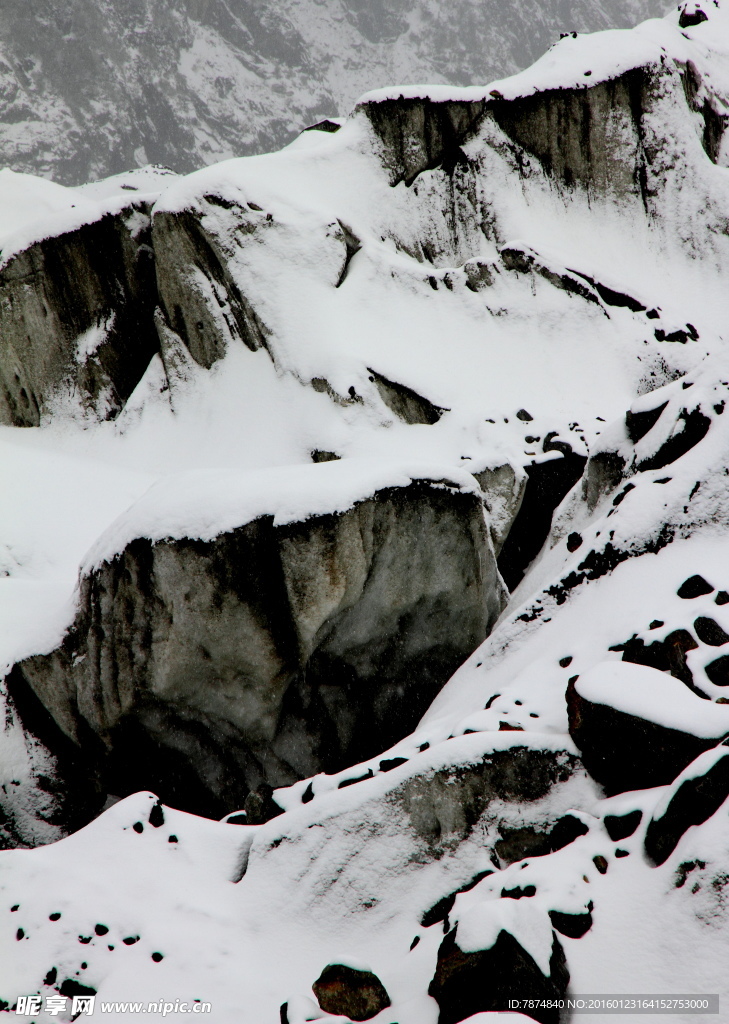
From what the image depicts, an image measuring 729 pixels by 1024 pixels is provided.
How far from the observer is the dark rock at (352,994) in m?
4.80

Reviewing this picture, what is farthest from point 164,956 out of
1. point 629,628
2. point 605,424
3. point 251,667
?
point 605,424

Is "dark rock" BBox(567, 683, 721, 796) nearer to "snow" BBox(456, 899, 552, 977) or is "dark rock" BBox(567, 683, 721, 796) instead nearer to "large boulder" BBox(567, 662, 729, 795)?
"large boulder" BBox(567, 662, 729, 795)

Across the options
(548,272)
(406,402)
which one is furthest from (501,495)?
(548,272)

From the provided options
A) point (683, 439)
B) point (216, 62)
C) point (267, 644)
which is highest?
point (216, 62)

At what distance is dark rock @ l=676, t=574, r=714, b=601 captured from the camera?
6.91 meters

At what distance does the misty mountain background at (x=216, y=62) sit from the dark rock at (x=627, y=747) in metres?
55.9

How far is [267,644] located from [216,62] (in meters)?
60.3

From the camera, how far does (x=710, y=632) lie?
21.1 ft

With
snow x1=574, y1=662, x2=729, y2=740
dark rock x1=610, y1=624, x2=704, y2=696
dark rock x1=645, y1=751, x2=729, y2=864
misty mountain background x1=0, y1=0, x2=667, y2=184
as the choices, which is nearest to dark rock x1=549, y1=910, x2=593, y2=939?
dark rock x1=645, y1=751, x2=729, y2=864

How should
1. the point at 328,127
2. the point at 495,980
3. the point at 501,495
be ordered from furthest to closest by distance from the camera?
the point at 328,127, the point at 501,495, the point at 495,980

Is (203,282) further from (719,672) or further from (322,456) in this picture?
(719,672)

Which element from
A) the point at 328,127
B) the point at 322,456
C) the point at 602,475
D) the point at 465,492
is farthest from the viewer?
the point at 328,127

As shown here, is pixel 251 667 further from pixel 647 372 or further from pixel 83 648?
pixel 647 372

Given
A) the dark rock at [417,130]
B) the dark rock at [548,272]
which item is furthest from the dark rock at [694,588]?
the dark rock at [417,130]
